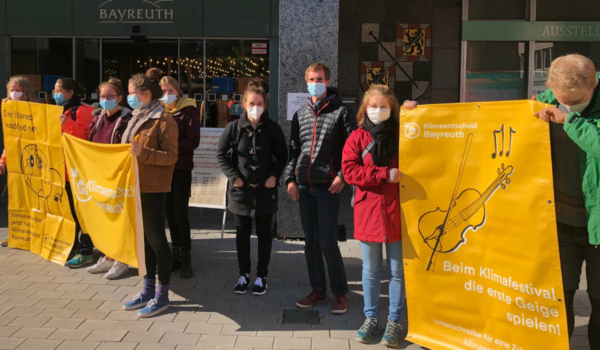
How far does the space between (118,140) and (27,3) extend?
7148 millimetres

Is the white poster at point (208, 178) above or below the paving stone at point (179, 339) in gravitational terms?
above

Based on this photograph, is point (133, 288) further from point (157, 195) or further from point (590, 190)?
point (590, 190)

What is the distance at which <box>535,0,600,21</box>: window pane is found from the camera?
11.0 metres

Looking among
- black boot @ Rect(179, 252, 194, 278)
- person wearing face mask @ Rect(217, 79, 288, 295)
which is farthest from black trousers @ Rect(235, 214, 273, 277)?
black boot @ Rect(179, 252, 194, 278)

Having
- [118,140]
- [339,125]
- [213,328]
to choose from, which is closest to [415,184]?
[339,125]

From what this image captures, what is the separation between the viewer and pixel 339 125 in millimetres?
4664

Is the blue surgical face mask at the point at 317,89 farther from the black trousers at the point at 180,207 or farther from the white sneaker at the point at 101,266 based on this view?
the white sneaker at the point at 101,266

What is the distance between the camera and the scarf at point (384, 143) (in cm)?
409

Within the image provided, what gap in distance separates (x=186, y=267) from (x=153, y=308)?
3.51ft

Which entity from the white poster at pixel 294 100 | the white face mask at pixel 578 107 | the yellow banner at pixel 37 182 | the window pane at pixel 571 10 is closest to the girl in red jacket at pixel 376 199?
the white face mask at pixel 578 107

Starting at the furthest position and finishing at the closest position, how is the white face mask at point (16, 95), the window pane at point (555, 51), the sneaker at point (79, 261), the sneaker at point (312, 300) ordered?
the window pane at point (555, 51) → the white face mask at point (16, 95) → the sneaker at point (79, 261) → the sneaker at point (312, 300)

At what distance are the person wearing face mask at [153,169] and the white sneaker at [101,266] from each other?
47.2 inches

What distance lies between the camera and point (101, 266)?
5.85 m

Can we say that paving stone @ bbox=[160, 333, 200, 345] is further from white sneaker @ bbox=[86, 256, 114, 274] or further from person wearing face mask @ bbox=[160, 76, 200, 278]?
white sneaker @ bbox=[86, 256, 114, 274]
